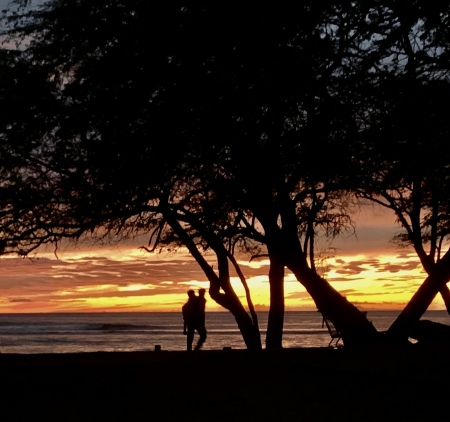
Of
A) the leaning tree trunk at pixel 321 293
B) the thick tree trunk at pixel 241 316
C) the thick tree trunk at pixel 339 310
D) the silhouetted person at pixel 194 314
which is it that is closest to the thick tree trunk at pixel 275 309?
the thick tree trunk at pixel 241 316

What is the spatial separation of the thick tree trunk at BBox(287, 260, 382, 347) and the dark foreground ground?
2806 mm

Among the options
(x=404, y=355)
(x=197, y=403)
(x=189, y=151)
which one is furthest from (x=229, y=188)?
(x=197, y=403)

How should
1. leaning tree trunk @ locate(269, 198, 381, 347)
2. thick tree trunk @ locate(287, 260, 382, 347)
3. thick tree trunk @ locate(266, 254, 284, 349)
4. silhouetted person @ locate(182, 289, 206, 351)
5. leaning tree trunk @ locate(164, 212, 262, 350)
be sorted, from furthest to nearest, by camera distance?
1. silhouetted person @ locate(182, 289, 206, 351)
2. leaning tree trunk @ locate(164, 212, 262, 350)
3. thick tree trunk @ locate(266, 254, 284, 349)
4. leaning tree trunk @ locate(269, 198, 381, 347)
5. thick tree trunk @ locate(287, 260, 382, 347)

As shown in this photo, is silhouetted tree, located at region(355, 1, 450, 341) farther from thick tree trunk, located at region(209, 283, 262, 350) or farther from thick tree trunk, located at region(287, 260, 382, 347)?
thick tree trunk, located at region(209, 283, 262, 350)

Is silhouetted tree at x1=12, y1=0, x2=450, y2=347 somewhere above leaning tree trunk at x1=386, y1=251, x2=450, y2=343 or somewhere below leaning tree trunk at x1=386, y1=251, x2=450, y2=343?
above

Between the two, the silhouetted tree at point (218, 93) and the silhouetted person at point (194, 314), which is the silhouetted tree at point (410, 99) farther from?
the silhouetted person at point (194, 314)

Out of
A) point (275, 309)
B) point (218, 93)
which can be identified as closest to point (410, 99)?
point (218, 93)

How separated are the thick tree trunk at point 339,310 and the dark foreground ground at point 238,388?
2.81 metres

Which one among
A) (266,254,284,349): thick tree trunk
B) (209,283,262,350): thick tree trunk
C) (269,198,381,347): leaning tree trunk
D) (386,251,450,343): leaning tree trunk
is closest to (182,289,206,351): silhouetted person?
(209,283,262,350): thick tree trunk

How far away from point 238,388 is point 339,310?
19.9 feet

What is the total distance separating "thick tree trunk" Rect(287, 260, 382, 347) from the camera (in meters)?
15.4

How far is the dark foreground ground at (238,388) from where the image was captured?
880 centimetres

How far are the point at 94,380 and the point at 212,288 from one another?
9.23m

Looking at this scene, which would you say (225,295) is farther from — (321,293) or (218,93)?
(218,93)
